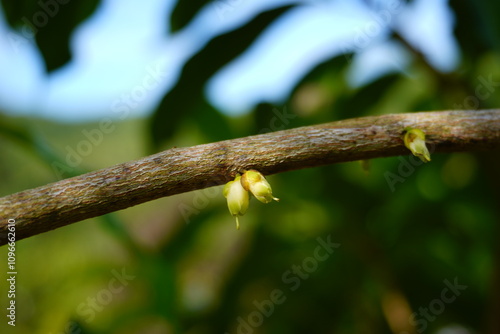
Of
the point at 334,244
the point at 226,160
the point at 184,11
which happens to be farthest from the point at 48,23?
the point at 334,244

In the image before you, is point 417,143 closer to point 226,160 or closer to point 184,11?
point 226,160

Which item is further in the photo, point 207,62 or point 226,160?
point 207,62

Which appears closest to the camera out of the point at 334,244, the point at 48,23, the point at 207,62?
the point at 48,23

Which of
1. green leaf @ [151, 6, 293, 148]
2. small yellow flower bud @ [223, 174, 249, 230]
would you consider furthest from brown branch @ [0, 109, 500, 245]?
green leaf @ [151, 6, 293, 148]

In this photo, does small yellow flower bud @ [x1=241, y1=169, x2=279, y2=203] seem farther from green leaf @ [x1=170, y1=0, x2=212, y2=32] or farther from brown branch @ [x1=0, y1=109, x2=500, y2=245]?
green leaf @ [x1=170, y1=0, x2=212, y2=32]

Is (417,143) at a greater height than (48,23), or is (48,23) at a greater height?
(48,23)

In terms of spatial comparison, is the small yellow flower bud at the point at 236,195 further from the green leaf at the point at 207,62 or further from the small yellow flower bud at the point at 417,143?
the green leaf at the point at 207,62
